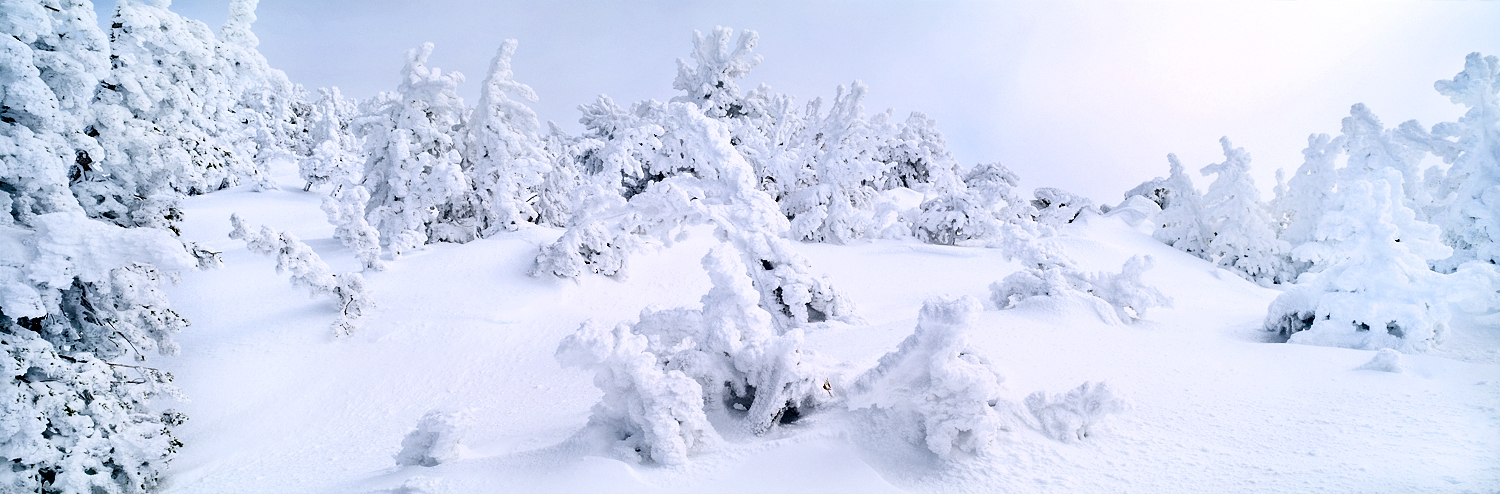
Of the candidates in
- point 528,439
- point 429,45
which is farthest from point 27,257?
point 429,45

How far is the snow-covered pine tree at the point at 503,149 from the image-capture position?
35.5ft

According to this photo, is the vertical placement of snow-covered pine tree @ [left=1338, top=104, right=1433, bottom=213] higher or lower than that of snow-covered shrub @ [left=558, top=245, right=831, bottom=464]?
higher

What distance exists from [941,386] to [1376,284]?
6043mm

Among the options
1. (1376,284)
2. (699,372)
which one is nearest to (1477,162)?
(1376,284)

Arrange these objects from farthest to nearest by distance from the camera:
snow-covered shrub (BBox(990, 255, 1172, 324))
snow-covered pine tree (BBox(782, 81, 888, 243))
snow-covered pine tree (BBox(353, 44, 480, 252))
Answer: snow-covered pine tree (BBox(782, 81, 888, 243)), snow-covered pine tree (BBox(353, 44, 480, 252)), snow-covered shrub (BBox(990, 255, 1172, 324))

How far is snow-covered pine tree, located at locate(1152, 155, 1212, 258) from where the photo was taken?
49.6 ft

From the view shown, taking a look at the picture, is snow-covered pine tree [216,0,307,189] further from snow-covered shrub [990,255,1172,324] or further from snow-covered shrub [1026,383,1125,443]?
snow-covered shrub [990,255,1172,324]

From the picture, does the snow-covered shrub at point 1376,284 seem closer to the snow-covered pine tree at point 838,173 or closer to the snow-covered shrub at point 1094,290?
the snow-covered shrub at point 1094,290

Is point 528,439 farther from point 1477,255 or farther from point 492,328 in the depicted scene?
point 1477,255

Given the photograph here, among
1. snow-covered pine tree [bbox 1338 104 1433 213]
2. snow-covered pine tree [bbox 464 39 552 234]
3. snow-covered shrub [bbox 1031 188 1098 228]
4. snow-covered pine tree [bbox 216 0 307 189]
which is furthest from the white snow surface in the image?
snow-covered shrub [bbox 1031 188 1098 228]

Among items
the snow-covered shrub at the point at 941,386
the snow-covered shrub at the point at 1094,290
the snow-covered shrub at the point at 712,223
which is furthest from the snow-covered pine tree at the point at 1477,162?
the snow-covered shrub at the point at 941,386

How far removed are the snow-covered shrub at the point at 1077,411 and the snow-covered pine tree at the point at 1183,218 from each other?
13181mm

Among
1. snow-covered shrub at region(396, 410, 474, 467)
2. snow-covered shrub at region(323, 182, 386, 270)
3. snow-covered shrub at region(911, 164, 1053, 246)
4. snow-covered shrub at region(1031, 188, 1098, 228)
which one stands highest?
snow-covered shrub at region(1031, 188, 1098, 228)

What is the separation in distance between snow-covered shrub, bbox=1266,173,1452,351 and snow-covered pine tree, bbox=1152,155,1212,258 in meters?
8.17
